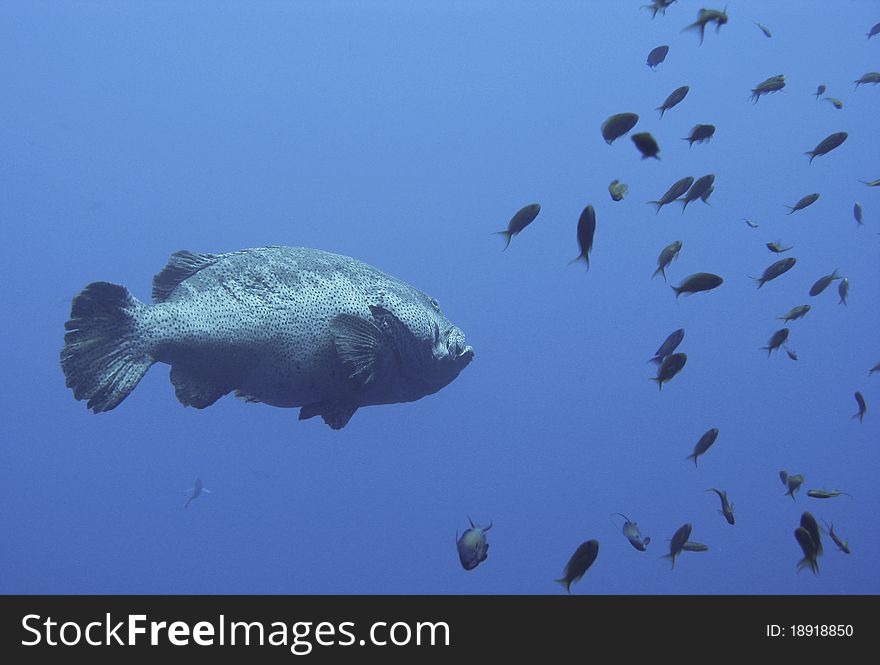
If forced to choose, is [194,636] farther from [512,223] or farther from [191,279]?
[512,223]

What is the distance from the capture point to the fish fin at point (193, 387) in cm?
475

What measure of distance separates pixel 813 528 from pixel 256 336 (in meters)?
4.83

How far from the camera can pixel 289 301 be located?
493 cm

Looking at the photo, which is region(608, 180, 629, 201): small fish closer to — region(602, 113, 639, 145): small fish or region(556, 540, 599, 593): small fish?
region(602, 113, 639, 145): small fish

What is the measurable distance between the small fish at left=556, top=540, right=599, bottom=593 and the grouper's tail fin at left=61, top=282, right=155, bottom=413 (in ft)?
11.7

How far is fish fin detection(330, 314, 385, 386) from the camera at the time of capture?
4.70 metres

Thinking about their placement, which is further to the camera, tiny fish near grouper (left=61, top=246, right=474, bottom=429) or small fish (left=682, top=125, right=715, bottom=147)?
small fish (left=682, top=125, right=715, bottom=147)

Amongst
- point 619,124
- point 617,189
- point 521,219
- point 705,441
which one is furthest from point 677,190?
point 705,441

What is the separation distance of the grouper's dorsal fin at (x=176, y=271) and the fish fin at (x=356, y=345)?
126cm

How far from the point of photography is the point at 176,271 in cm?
506

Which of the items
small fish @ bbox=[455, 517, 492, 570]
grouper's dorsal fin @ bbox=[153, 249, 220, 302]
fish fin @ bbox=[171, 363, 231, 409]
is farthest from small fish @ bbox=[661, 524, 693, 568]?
grouper's dorsal fin @ bbox=[153, 249, 220, 302]

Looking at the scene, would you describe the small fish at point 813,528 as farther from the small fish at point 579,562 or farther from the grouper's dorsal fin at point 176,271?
the grouper's dorsal fin at point 176,271

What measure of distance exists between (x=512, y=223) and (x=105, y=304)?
354cm

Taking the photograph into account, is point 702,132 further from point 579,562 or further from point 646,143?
point 579,562
